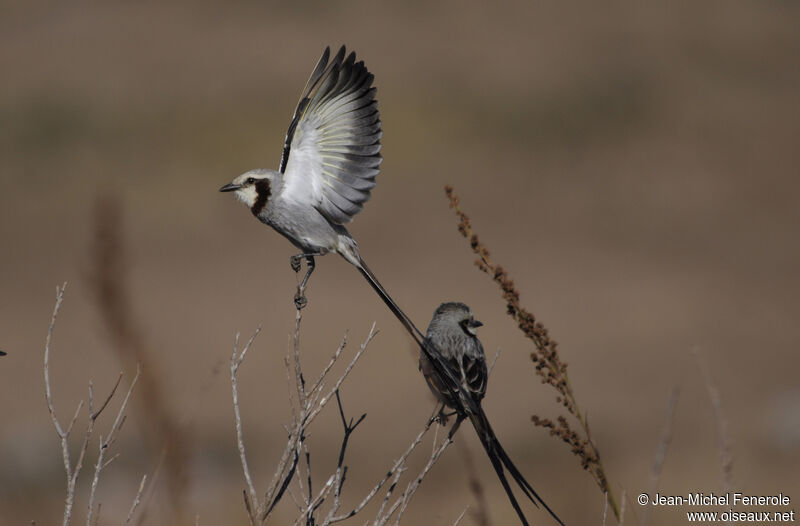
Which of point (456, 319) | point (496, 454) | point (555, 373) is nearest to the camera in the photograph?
point (555, 373)

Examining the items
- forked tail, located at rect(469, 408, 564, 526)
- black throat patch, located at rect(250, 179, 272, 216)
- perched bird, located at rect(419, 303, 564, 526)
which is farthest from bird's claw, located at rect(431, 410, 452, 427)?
black throat patch, located at rect(250, 179, 272, 216)

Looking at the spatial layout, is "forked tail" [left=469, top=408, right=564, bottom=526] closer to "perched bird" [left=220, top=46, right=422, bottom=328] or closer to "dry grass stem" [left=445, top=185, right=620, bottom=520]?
"dry grass stem" [left=445, top=185, right=620, bottom=520]

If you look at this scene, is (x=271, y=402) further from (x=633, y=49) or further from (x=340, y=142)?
(x=633, y=49)

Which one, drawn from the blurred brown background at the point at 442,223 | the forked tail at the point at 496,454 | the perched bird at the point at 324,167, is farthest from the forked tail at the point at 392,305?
the blurred brown background at the point at 442,223

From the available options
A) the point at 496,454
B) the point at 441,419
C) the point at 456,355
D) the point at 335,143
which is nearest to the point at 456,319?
the point at 456,355

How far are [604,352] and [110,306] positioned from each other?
15.7m

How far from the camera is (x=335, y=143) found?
5074 mm

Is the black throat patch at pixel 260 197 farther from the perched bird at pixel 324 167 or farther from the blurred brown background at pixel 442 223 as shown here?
the blurred brown background at pixel 442 223

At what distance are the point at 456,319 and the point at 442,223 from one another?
17.6m

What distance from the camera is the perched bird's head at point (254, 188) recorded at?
5105 millimetres

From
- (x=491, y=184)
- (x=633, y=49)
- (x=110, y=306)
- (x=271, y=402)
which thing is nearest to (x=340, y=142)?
(x=110, y=306)

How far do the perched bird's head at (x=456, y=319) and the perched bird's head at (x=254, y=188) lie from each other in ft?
4.34

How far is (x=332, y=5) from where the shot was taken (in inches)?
1335

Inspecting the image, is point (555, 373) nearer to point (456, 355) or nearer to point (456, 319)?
point (456, 355)
